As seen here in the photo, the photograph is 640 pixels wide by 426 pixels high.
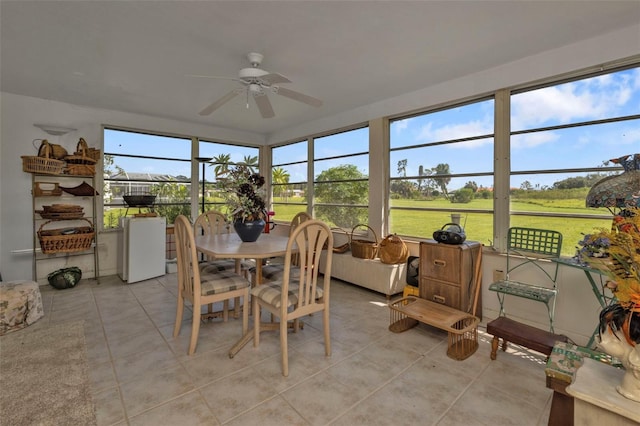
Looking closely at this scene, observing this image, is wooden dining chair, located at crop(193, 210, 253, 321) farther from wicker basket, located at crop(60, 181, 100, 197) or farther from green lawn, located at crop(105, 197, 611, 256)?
green lawn, located at crop(105, 197, 611, 256)

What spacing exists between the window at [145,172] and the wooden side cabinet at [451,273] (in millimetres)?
4398

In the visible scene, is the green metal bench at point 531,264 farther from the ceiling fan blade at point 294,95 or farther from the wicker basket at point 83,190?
the wicker basket at point 83,190

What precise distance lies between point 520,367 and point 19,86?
610 cm

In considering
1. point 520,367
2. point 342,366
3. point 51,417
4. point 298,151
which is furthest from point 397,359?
point 298,151

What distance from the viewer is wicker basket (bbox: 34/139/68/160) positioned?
3.85 meters

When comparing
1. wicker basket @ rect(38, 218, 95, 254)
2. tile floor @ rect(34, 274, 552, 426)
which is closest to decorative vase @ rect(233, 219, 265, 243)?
tile floor @ rect(34, 274, 552, 426)

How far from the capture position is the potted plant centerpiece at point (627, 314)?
0.88 metres

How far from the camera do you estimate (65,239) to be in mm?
3871

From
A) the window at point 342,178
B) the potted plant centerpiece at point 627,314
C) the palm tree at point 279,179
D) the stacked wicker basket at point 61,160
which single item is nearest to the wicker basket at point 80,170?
Answer: the stacked wicker basket at point 61,160

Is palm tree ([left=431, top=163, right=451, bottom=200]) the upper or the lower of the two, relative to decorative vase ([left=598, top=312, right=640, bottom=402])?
upper

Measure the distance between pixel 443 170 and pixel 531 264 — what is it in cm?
143

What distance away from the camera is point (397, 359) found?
2.26m

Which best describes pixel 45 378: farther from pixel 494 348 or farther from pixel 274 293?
pixel 494 348

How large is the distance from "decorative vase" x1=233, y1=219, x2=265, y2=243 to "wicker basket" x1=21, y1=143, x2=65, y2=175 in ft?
10.0
